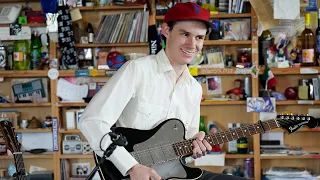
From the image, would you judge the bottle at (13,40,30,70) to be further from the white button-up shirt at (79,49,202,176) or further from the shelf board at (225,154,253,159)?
the white button-up shirt at (79,49,202,176)

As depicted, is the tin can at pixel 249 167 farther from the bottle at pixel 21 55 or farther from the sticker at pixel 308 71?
the bottle at pixel 21 55

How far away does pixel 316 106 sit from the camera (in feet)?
15.8

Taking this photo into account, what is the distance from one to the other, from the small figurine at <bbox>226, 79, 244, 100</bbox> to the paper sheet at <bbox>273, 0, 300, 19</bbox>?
0.70 meters

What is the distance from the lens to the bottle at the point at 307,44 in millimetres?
4605

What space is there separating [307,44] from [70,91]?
219 centimetres

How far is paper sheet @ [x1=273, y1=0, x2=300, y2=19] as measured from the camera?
453cm

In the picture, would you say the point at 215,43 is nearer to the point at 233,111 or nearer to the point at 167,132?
the point at 233,111

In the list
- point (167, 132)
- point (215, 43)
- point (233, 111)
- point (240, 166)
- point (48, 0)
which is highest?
point (48, 0)

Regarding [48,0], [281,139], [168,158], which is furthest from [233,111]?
[168,158]

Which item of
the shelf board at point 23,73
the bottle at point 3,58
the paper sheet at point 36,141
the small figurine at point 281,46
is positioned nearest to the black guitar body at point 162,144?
the small figurine at point 281,46

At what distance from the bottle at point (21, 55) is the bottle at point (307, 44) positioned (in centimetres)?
252

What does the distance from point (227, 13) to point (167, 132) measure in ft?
8.06

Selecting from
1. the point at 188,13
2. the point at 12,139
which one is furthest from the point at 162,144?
the point at 12,139

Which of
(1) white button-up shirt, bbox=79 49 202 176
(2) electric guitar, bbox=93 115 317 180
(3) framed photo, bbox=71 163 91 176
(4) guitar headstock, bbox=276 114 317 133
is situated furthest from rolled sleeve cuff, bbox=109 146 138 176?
(3) framed photo, bbox=71 163 91 176
